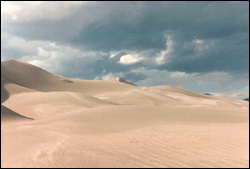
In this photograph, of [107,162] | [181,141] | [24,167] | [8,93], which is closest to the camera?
[24,167]

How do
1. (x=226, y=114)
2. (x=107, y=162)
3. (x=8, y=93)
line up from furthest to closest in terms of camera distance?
(x=8, y=93) → (x=226, y=114) → (x=107, y=162)

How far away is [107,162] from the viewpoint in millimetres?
5199

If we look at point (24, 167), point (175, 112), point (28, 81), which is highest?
point (28, 81)

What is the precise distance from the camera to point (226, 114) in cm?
1631

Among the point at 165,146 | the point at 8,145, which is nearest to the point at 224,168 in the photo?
the point at 165,146

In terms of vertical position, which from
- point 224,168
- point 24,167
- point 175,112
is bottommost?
point 24,167

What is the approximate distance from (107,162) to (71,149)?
138cm

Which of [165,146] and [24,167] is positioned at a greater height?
[165,146]

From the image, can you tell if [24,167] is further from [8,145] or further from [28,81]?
[28,81]

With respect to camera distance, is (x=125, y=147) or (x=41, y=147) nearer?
(x=41, y=147)

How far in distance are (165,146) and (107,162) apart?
2.54 meters

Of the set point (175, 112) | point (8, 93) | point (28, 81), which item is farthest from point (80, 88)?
point (175, 112)

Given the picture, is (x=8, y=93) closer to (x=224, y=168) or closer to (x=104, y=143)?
(x=104, y=143)

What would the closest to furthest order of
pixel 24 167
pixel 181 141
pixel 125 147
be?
1. pixel 24 167
2. pixel 125 147
3. pixel 181 141
